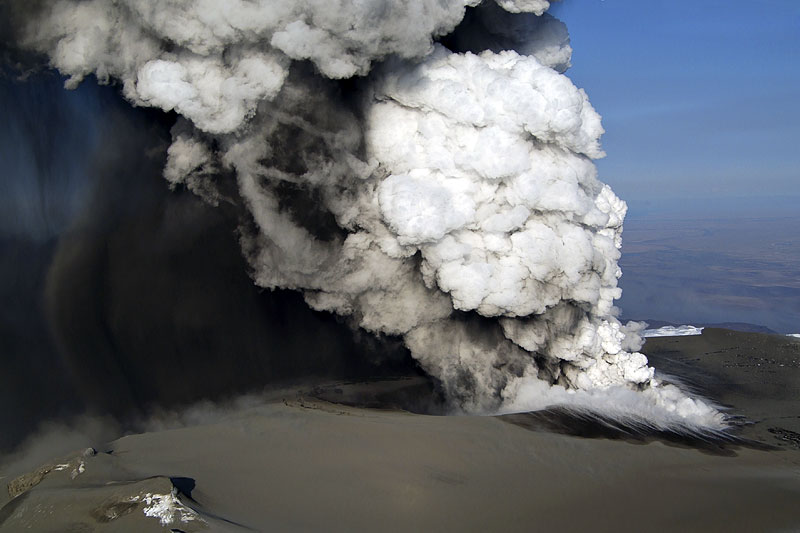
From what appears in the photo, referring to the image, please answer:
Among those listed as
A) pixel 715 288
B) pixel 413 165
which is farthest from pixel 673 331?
pixel 715 288

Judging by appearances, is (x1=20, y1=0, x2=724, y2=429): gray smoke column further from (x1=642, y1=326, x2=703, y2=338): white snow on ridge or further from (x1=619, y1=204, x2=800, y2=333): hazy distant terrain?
(x1=619, y1=204, x2=800, y2=333): hazy distant terrain

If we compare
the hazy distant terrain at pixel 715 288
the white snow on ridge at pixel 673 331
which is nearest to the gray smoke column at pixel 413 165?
the white snow on ridge at pixel 673 331

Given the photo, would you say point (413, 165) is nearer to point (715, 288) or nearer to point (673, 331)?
point (673, 331)

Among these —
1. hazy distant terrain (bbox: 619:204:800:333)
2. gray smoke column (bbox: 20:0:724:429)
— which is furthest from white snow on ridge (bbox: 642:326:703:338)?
hazy distant terrain (bbox: 619:204:800:333)

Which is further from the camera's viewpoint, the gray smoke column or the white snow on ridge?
the white snow on ridge

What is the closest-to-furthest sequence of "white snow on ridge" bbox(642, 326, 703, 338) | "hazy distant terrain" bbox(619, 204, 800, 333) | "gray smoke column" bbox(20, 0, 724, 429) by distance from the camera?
"gray smoke column" bbox(20, 0, 724, 429)
"white snow on ridge" bbox(642, 326, 703, 338)
"hazy distant terrain" bbox(619, 204, 800, 333)

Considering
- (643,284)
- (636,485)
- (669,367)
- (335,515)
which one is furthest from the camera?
(643,284)

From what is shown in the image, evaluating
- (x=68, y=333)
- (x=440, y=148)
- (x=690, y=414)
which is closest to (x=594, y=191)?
(x=440, y=148)

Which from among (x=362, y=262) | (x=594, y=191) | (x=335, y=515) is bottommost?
(x=335, y=515)

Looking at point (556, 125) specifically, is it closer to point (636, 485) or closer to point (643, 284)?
point (636, 485)
